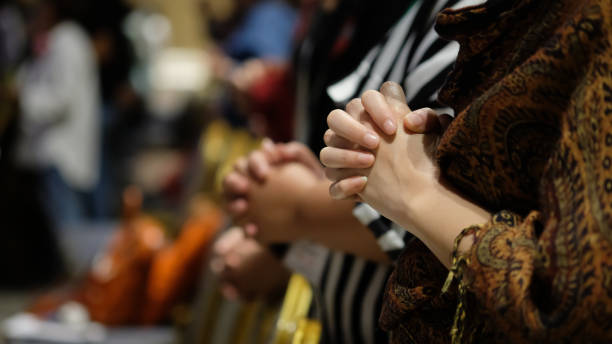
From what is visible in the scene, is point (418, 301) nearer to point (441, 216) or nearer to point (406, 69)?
point (441, 216)

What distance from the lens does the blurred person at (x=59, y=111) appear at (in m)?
3.17

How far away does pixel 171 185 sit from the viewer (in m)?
3.13

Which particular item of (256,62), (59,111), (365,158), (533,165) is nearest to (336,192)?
(365,158)

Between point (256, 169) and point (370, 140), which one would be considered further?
point (256, 169)

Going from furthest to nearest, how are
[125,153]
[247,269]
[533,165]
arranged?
[125,153], [247,269], [533,165]

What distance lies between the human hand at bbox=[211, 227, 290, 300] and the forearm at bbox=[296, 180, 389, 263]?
7.7 inches

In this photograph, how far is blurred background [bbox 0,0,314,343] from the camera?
1.53m

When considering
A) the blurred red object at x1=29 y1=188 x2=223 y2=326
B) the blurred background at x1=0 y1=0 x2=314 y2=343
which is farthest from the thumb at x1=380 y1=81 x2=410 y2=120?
the blurred red object at x1=29 y1=188 x2=223 y2=326

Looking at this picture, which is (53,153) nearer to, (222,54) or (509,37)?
(222,54)

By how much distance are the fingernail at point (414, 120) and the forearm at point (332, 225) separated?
0.65 ft

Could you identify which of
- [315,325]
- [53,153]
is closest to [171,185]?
[53,153]

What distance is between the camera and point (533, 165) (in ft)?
1.52

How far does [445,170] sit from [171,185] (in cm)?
270

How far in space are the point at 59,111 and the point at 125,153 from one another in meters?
1.18
